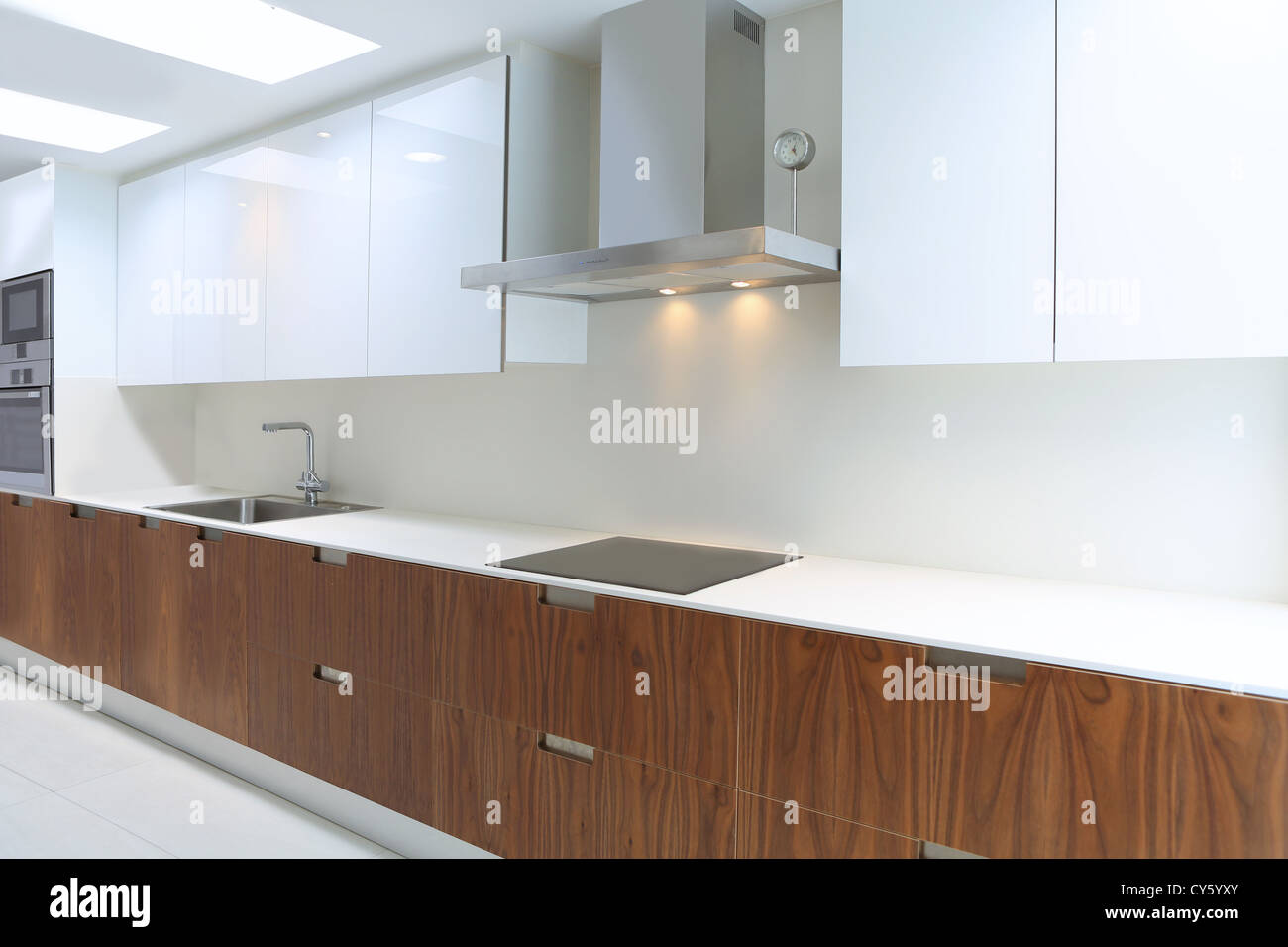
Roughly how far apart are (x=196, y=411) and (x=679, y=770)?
3424 millimetres

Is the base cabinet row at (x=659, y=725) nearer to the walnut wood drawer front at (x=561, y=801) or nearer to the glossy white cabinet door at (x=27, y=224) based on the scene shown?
the walnut wood drawer front at (x=561, y=801)

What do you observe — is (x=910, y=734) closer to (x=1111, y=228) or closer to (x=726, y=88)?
(x=1111, y=228)

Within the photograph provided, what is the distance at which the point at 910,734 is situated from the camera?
1557mm

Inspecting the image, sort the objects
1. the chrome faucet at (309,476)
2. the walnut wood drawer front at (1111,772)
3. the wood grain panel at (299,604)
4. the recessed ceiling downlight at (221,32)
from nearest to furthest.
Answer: the walnut wood drawer front at (1111,772)
the recessed ceiling downlight at (221,32)
the wood grain panel at (299,604)
the chrome faucet at (309,476)

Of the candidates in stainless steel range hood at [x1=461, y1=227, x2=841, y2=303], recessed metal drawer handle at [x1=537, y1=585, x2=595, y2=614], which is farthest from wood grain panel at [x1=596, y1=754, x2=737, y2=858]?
stainless steel range hood at [x1=461, y1=227, x2=841, y2=303]

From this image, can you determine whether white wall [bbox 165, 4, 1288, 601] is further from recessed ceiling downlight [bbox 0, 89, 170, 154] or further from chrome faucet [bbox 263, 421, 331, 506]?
recessed ceiling downlight [bbox 0, 89, 170, 154]

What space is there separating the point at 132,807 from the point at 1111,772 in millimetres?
2714

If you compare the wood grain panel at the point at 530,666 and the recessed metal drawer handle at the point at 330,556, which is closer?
A: the wood grain panel at the point at 530,666

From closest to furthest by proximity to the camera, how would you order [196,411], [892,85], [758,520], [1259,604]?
1. [1259,604]
2. [892,85]
3. [758,520]
4. [196,411]

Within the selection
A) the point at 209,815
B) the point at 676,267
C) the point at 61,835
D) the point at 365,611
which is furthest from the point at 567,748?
the point at 61,835

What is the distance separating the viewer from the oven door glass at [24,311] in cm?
372

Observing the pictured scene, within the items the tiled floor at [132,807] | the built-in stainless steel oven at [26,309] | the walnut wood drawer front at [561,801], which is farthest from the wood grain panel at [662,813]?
the built-in stainless steel oven at [26,309]

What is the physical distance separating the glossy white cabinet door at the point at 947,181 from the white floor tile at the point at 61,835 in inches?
92.8
